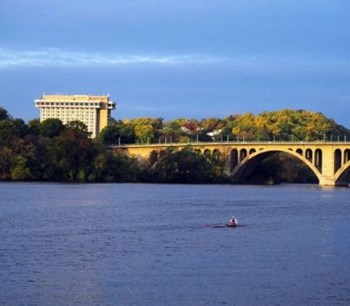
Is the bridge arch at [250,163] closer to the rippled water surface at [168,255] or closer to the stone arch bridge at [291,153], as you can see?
the stone arch bridge at [291,153]

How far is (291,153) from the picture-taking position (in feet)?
409

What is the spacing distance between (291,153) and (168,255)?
8379 centimetres

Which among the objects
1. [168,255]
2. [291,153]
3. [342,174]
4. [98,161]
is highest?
[291,153]

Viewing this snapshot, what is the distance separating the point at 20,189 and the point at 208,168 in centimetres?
4257

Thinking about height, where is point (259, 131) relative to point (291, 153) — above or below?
above

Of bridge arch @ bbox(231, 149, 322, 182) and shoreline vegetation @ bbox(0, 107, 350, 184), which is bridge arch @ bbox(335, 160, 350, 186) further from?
shoreline vegetation @ bbox(0, 107, 350, 184)

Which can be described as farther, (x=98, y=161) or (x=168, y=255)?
(x=98, y=161)

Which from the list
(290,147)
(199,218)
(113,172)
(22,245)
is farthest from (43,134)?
(22,245)

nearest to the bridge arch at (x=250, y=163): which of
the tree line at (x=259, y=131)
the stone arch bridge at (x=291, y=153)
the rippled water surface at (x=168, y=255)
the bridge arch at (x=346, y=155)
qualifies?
the stone arch bridge at (x=291, y=153)

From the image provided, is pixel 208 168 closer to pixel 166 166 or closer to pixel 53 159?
pixel 166 166

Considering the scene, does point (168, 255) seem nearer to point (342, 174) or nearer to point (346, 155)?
point (342, 174)

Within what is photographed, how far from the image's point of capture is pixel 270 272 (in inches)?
1494

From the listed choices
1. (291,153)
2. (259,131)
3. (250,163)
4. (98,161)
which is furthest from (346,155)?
(259,131)

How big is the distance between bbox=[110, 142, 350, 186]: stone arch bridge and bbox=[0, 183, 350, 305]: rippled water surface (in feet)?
156
